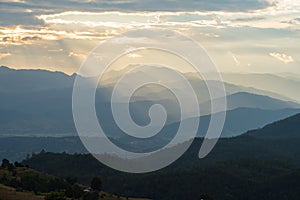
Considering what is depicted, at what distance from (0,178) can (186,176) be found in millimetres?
53009

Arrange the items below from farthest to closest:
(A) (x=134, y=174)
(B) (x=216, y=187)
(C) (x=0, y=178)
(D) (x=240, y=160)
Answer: (D) (x=240, y=160) → (A) (x=134, y=174) → (B) (x=216, y=187) → (C) (x=0, y=178)

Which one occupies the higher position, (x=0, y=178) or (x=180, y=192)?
(x=0, y=178)

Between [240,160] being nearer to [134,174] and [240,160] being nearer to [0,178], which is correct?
[134,174]

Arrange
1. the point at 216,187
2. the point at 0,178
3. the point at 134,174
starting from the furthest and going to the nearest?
the point at 134,174 → the point at 216,187 → the point at 0,178

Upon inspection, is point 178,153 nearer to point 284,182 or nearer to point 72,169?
point 72,169

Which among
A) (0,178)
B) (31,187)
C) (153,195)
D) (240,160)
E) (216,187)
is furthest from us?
(240,160)

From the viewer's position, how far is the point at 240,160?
14150 centimetres

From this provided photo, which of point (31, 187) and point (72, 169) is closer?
point (31, 187)

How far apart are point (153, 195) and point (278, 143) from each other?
10254 cm

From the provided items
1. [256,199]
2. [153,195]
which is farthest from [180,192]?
[256,199]

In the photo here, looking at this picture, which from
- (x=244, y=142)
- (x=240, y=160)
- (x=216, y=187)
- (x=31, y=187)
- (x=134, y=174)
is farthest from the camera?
(x=244, y=142)

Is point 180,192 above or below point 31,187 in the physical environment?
below

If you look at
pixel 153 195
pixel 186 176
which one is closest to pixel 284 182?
pixel 186 176

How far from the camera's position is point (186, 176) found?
11638 centimetres
